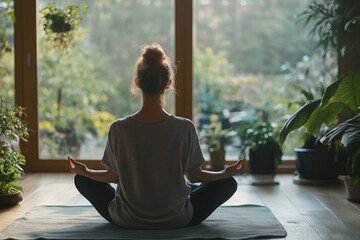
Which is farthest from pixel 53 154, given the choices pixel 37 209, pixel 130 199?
pixel 130 199

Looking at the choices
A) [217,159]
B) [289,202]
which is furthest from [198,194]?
[217,159]

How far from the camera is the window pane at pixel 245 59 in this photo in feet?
17.2

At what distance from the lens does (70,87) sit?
5.27 m

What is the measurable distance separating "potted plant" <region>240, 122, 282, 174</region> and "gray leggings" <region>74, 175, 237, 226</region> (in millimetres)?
1553

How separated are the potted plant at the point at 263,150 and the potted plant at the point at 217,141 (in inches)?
12.4

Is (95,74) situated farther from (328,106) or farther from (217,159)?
(328,106)

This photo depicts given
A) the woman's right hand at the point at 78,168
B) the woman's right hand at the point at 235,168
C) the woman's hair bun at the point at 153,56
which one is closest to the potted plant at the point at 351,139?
the woman's right hand at the point at 235,168

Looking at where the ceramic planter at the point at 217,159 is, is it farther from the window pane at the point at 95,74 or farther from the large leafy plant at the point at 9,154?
the large leafy plant at the point at 9,154

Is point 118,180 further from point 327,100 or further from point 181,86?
point 181,86

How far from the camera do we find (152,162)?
2.94 meters

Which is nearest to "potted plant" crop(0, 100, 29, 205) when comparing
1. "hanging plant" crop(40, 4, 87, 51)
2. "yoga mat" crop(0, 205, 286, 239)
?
"yoga mat" crop(0, 205, 286, 239)

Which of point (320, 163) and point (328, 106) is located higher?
point (328, 106)

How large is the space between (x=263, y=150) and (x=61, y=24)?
1817 mm

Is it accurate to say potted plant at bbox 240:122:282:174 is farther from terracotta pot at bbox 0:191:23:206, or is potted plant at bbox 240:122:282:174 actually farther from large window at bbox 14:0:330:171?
terracotta pot at bbox 0:191:23:206
